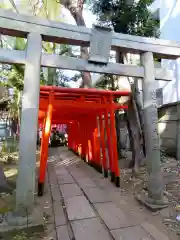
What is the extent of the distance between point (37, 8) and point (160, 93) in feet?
25.8

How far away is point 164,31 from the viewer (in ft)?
37.3

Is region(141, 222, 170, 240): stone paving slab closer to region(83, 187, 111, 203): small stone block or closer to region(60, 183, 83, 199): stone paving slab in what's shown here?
region(83, 187, 111, 203): small stone block

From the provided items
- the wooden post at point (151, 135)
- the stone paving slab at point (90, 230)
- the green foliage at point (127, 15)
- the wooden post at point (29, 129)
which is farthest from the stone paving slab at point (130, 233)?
the green foliage at point (127, 15)

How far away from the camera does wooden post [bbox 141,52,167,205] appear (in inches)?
172

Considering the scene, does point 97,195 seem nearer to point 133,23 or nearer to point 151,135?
point 151,135

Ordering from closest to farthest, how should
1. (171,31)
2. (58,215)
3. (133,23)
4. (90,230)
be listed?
(90,230) < (58,215) < (133,23) < (171,31)

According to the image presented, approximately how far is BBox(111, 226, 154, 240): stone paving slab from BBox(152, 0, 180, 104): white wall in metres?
8.10

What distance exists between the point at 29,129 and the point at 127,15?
531 cm

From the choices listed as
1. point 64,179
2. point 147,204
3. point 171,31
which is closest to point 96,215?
point 147,204

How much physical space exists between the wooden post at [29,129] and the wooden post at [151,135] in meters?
2.22

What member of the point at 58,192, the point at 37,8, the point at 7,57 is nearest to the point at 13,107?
the point at 37,8

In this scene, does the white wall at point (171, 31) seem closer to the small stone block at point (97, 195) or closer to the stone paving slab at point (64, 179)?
the stone paving slab at point (64, 179)

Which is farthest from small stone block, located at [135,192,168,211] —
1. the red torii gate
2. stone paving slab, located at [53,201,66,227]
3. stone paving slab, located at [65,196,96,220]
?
stone paving slab, located at [53,201,66,227]

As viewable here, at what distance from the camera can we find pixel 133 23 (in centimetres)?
731
